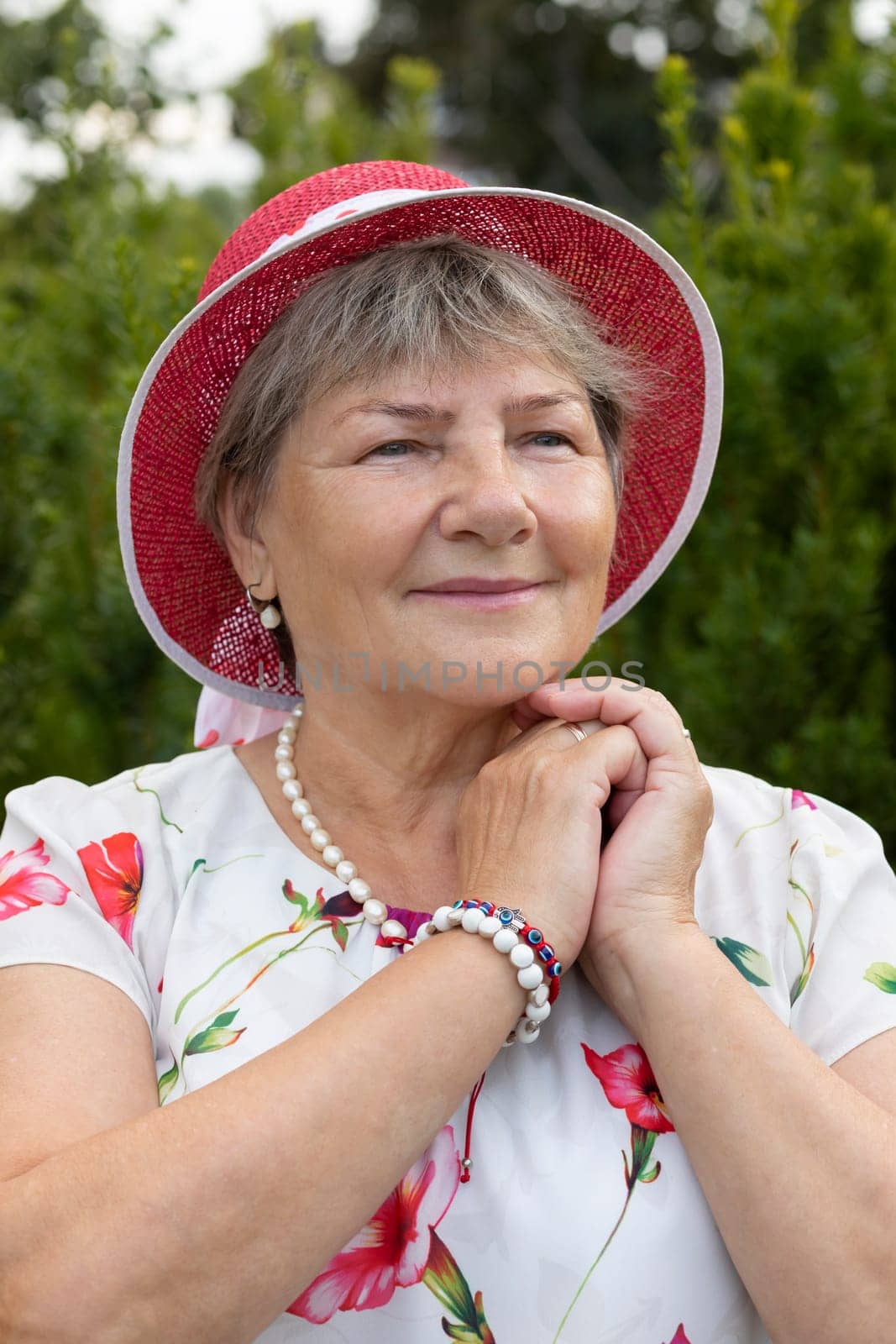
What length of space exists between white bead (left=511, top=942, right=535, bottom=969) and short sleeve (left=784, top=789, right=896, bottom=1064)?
18.2 inches

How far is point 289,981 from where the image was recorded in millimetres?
2016

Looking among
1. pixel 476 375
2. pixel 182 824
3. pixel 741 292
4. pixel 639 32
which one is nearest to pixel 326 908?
pixel 182 824

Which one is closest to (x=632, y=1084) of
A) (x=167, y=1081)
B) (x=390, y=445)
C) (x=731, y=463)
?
(x=167, y=1081)

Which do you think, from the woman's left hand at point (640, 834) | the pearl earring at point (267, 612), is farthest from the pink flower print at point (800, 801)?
the pearl earring at point (267, 612)

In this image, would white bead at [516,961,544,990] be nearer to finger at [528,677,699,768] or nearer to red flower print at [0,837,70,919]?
finger at [528,677,699,768]

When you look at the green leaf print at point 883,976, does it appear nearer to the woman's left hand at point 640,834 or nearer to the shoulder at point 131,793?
the woman's left hand at point 640,834

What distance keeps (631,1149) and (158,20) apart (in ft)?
14.5

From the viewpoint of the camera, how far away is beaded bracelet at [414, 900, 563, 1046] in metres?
1.80

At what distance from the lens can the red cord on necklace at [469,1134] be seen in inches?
73.0

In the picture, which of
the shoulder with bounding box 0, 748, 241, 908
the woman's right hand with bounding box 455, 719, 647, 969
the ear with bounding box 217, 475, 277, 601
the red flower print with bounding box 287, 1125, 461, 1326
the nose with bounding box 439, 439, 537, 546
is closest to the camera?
the red flower print with bounding box 287, 1125, 461, 1326

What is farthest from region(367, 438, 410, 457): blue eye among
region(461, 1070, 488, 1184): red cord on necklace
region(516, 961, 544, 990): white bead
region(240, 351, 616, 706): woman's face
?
region(461, 1070, 488, 1184): red cord on necklace

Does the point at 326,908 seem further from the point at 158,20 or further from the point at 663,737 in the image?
the point at 158,20

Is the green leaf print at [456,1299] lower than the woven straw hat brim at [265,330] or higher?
lower

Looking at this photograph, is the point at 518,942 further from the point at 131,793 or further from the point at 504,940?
the point at 131,793
